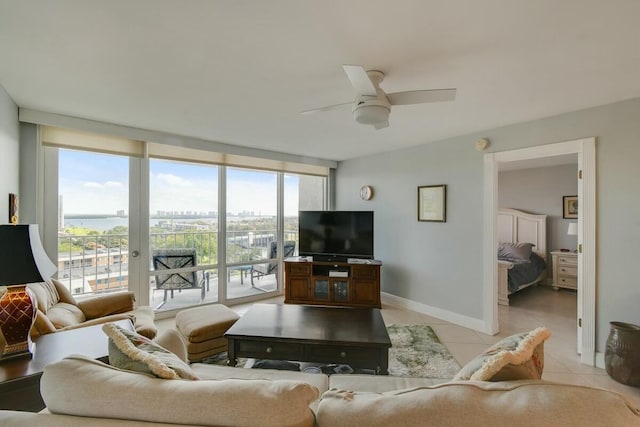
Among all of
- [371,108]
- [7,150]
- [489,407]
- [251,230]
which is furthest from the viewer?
[251,230]

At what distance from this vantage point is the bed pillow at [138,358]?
35.4 inches

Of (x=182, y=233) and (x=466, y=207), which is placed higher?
(x=466, y=207)

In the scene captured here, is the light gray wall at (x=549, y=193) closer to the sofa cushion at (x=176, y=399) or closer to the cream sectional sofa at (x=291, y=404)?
the cream sectional sofa at (x=291, y=404)

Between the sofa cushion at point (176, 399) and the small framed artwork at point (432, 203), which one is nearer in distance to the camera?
the sofa cushion at point (176, 399)

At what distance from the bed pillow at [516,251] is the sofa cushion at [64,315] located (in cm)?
608

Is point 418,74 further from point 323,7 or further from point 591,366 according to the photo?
point 591,366

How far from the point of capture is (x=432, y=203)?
150 inches

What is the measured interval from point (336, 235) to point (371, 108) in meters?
2.63

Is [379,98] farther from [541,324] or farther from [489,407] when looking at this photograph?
[541,324]

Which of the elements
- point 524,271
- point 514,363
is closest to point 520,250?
point 524,271

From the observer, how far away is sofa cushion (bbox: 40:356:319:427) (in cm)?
72

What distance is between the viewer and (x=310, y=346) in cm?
207

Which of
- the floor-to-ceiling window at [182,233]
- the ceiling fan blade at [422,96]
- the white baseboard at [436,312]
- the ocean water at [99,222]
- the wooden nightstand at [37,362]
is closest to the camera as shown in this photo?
the wooden nightstand at [37,362]

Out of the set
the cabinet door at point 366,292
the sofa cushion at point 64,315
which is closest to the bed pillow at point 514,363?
the sofa cushion at point 64,315
